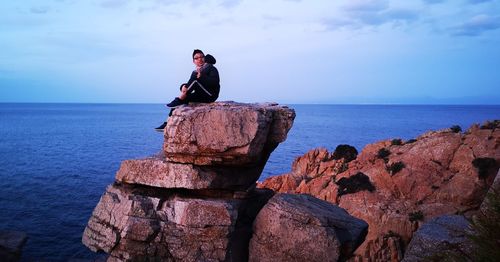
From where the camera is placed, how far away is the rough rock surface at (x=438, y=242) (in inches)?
433

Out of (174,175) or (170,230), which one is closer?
(170,230)

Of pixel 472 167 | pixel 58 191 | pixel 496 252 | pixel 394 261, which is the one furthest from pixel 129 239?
pixel 58 191

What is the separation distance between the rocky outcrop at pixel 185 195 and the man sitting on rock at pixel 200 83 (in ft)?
2.36

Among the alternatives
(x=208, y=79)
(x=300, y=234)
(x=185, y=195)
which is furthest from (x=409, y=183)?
(x=185, y=195)

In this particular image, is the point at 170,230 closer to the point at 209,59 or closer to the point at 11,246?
the point at 209,59

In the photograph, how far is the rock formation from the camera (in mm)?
13047

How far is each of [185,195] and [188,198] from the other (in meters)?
0.36

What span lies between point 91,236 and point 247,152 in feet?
20.0

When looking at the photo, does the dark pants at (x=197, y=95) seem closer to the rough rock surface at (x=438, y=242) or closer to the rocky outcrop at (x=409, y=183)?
the rough rock surface at (x=438, y=242)

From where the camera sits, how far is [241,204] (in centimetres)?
1497

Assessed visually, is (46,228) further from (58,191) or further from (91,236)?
(91,236)

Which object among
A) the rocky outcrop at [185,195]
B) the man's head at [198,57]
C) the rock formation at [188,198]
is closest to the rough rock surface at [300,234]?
the rock formation at [188,198]

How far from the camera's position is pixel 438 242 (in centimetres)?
1188

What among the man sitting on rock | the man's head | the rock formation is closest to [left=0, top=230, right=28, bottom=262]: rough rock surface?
the rock formation
